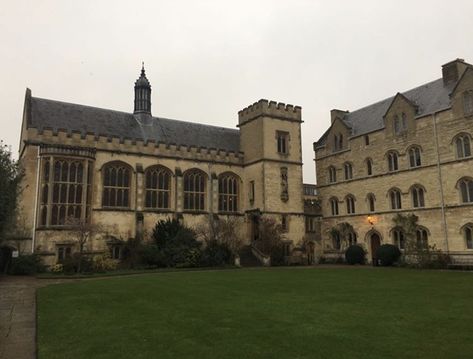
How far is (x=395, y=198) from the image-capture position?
31797 mm

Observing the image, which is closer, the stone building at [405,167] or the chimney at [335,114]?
the stone building at [405,167]

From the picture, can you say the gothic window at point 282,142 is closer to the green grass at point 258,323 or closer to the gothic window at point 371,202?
the gothic window at point 371,202

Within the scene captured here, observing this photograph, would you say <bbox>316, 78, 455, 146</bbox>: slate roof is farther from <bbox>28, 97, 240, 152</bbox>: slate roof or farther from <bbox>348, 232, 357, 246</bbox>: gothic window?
<bbox>28, 97, 240, 152</bbox>: slate roof

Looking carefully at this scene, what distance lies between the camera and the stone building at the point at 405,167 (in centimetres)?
2750

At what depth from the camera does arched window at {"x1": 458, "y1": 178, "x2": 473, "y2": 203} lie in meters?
26.9

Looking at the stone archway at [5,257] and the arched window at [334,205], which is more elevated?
the arched window at [334,205]

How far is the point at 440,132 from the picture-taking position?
94.6 ft

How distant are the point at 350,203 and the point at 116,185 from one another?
62.2 ft

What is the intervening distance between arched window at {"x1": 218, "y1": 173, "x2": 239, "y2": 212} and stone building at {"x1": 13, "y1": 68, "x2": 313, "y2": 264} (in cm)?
8

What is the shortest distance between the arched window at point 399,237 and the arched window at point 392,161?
4561mm

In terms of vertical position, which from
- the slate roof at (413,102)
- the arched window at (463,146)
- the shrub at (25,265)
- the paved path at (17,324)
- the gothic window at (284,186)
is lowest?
the paved path at (17,324)

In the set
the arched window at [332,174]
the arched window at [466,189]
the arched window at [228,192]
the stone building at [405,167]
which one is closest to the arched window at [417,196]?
the stone building at [405,167]

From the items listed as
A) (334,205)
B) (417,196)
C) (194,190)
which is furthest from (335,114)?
(194,190)

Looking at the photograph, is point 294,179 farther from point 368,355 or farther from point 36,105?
point 368,355
